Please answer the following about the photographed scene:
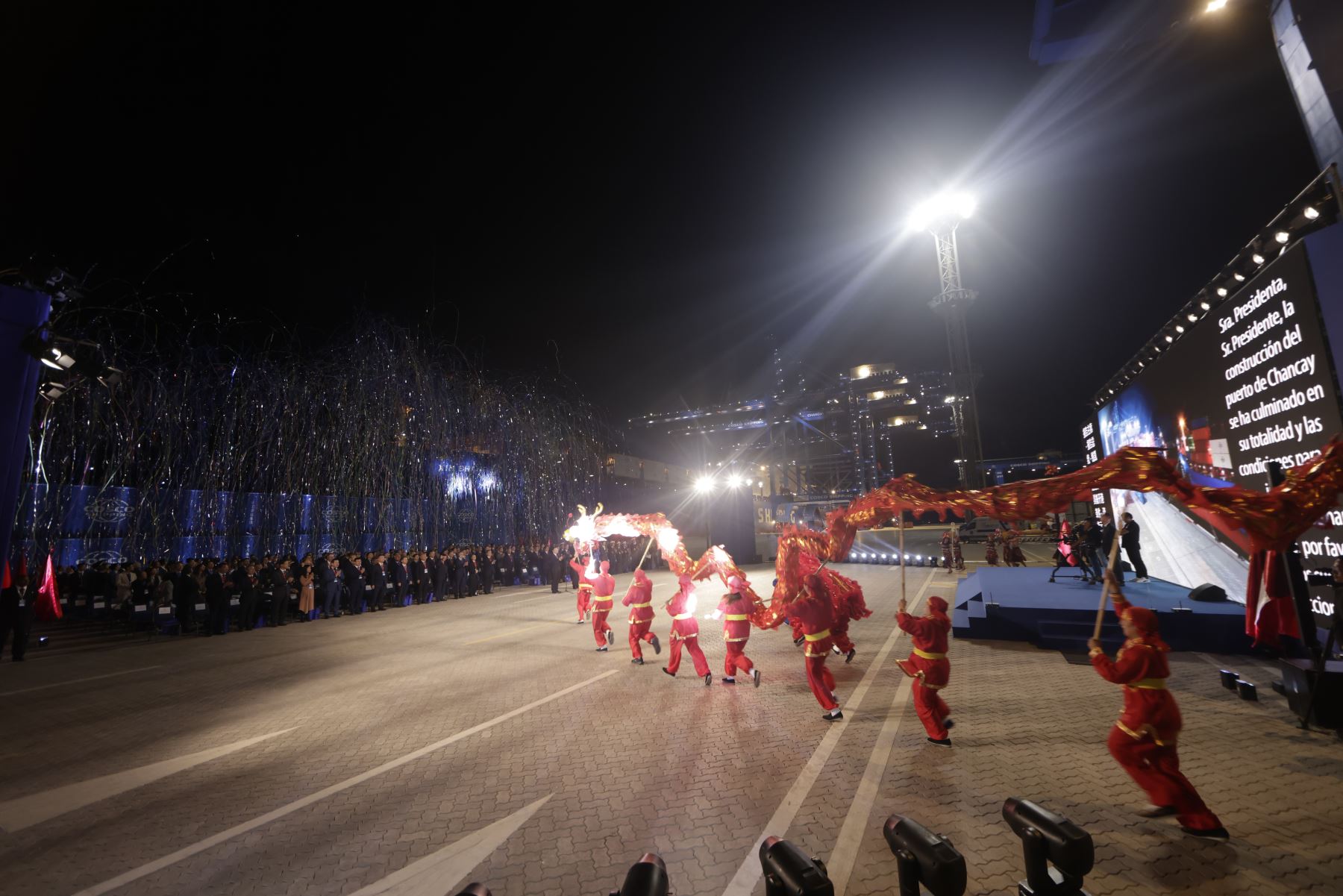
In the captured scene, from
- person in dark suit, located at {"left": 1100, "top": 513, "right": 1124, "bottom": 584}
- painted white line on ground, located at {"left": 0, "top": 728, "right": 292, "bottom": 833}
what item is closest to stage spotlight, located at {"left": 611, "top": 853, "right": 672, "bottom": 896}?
painted white line on ground, located at {"left": 0, "top": 728, "right": 292, "bottom": 833}

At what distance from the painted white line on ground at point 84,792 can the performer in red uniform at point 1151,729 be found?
30.7 feet

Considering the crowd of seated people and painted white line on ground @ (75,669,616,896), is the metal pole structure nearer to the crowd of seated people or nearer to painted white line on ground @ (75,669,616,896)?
the crowd of seated people

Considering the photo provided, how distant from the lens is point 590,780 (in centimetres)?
533

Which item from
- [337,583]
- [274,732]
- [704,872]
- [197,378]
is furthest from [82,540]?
[704,872]

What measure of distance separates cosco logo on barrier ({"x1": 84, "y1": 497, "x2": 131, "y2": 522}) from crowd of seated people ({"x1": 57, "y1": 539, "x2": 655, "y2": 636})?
166cm

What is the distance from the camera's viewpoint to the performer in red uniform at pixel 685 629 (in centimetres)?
884

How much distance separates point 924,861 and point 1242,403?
474 inches

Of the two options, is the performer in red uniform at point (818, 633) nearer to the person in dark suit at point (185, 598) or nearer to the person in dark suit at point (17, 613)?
the person in dark suit at point (17, 613)

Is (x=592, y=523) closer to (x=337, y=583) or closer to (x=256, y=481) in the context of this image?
(x=337, y=583)

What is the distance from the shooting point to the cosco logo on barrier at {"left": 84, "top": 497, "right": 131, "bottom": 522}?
753 inches

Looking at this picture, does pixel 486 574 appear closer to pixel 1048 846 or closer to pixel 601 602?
pixel 601 602

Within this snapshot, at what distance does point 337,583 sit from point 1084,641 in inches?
803

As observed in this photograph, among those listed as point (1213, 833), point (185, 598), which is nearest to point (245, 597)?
point (185, 598)

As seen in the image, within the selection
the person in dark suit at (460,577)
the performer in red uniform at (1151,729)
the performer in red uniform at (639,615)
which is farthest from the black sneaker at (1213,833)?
the person in dark suit at (460,577)
